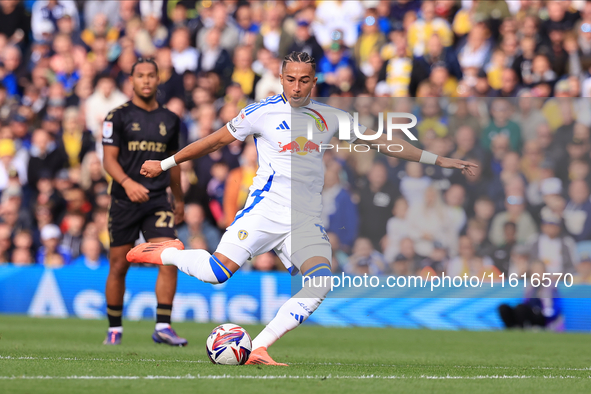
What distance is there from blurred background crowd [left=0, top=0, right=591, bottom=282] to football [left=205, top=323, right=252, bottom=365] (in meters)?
5.20

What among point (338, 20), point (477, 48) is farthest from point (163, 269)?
point (338, 20)

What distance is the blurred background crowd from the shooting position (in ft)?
34.7

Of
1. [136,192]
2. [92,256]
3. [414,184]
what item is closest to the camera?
[136,192]

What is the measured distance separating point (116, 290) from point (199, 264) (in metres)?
2.13

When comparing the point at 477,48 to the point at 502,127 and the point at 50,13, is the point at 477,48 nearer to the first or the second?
the point at 502,127

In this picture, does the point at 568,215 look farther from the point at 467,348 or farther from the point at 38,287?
the point at 38,287

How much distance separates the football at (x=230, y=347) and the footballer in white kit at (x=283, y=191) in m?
0.09

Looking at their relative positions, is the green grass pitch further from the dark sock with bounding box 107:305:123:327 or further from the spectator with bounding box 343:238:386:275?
the spectator with bounding box 343:238:386:275

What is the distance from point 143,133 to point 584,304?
600 centimetres

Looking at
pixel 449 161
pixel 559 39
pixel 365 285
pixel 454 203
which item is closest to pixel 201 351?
pixel 449 161

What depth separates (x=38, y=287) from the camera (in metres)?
11.9

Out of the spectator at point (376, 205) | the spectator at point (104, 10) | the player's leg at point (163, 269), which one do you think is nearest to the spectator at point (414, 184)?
the spectator at point (376, 205)

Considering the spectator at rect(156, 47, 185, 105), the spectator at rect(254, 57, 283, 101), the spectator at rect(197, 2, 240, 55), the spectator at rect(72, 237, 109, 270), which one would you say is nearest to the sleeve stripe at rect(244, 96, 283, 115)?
the spectator at rect(72, 237, 109, 270)

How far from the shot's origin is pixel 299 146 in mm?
5934
